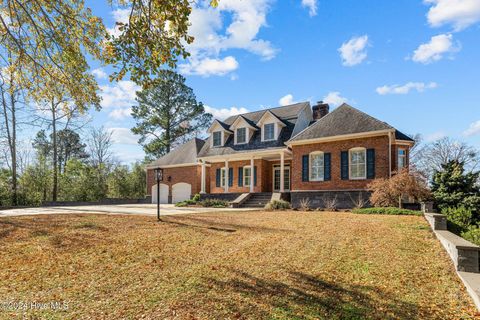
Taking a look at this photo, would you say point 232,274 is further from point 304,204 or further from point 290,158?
point 290,158

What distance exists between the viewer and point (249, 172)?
2225 cm

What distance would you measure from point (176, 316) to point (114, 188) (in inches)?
1123

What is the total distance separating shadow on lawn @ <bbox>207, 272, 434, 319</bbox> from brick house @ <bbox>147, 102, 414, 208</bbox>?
1258cm

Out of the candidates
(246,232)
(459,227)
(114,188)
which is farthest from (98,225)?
(114,188)

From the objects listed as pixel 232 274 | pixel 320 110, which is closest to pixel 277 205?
pixel 320 110

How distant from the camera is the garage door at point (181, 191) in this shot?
25.7 metres

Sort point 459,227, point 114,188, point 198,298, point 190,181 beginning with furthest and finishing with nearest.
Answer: point 114,188 < point 190,181 < point 459,227 < point 198,298

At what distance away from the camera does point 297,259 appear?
533 centimetres

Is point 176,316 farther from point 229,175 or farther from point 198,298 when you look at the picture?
point 229,175

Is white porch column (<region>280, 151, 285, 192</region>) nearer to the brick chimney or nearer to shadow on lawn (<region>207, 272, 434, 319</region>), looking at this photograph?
the brick chimney

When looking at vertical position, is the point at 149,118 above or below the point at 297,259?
above

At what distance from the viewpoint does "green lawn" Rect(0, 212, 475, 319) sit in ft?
11.4

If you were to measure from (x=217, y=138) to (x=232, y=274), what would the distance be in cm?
1943

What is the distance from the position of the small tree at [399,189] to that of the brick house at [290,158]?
157cm
